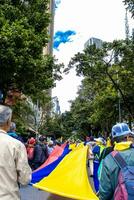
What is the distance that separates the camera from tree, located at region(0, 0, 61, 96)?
82.7 ft

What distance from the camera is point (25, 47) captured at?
84.2 feet

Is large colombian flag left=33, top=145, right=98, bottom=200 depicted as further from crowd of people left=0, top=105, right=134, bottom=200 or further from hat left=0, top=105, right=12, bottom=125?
hat left=0, top=105, right=12, bottom=125

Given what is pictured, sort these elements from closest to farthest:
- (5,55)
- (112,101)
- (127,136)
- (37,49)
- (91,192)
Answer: (127,136)
(91,192)
(5,55)
(37,49)
(112,101)

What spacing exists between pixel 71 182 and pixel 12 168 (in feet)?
5.46

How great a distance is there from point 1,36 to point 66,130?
251 feet

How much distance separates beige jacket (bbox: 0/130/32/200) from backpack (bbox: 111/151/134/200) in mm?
906

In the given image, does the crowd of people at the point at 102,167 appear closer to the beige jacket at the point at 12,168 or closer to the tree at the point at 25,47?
the beige jacket at the point at 12,168

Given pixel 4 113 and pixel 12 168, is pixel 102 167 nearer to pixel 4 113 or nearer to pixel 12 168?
pixel 12 168

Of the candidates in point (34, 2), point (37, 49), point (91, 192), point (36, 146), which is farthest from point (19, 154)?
point (34, 2)

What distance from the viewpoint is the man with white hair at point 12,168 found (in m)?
4.32

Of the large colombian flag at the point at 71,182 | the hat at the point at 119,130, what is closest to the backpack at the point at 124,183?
the hat at the point at 119,130

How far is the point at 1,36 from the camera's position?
25.0m

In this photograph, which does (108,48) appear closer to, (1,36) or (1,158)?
(1,36)

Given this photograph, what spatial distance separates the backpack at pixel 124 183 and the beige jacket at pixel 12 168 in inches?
35.7
